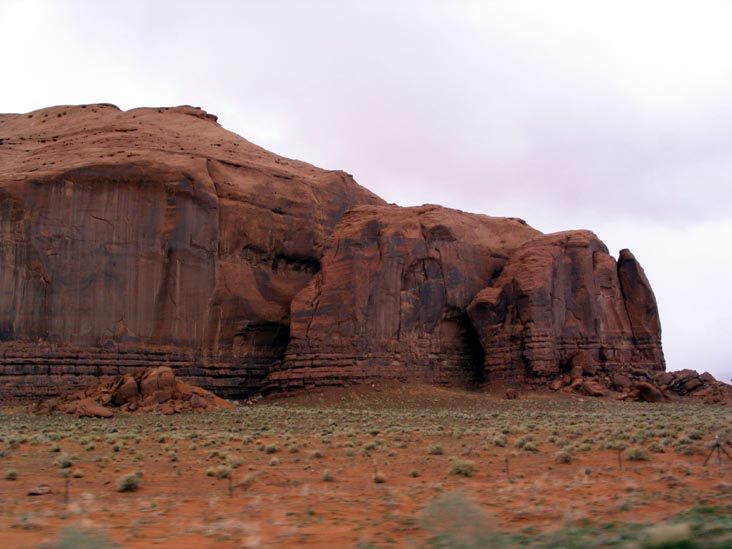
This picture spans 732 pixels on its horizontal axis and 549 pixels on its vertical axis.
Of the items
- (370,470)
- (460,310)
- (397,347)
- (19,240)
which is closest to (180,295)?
(19,240)

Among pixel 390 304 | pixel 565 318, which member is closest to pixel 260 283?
pixel 390 304

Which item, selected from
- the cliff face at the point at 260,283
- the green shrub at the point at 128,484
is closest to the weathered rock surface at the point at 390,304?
the cliff face at the point at 260,283

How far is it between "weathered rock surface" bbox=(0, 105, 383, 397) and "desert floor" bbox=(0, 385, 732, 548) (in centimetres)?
1096

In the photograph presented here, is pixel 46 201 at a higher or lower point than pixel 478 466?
higher

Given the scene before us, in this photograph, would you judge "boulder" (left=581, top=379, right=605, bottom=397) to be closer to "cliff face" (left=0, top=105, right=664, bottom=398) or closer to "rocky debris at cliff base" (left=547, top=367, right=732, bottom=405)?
"rocky debris at cliff base" (left=547, top=367, right=732, bottom=405)

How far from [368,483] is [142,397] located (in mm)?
24519

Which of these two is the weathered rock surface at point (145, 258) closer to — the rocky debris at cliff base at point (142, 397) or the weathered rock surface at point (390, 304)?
the rocky debris at cliff base at point (142, 397)

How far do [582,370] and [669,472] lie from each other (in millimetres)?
32704

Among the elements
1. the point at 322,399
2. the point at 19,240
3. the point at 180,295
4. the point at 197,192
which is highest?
the point at 197,192

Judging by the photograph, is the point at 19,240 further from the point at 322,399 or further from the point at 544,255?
the point at 544,255

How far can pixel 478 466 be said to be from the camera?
19.0 m

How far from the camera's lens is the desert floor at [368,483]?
10.6 meters

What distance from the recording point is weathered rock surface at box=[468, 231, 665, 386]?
48344 millimetres

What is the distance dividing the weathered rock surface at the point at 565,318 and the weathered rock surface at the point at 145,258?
A: 1360cm
